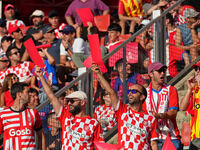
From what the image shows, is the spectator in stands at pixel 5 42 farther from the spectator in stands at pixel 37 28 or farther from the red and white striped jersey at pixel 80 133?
the red and white striped jersey at pixel 80 133

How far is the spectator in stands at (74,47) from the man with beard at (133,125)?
13.1 ft

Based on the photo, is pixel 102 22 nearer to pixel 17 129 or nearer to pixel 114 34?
pixel 114 34

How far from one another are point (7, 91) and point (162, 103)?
384cm

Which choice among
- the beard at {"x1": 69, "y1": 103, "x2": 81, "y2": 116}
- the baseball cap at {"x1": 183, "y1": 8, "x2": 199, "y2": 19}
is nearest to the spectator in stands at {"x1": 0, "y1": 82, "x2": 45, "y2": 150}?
the beard at {"x1": 69, "y1": 103, "x2": 81, "y2": 116}

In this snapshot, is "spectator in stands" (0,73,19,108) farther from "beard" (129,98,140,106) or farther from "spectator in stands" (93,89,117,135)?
"beard" (129,98,140,106)

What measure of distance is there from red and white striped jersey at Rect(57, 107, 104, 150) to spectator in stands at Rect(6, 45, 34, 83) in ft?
12.7

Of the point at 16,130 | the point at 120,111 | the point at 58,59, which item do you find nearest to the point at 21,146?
the point at 16,130

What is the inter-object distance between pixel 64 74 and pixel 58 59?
0.83 metres

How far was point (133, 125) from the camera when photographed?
26.6 feet

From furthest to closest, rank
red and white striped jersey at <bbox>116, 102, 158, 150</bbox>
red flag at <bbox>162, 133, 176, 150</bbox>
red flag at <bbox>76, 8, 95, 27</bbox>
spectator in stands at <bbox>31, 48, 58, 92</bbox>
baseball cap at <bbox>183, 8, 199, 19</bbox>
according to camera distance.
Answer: red flag at <bbox>76, 8, 95, 27</bbox>, spectator in stands at <bbox>31, 48, 58, 92</bbox>, baseball cap at <bbox>183, 8, 199, 19</bbox>, red flag at <bbox>162, 133, 176, 150</bbox>, red and white striped jersey at <bbox>116, 102, 158, 150</bbox>

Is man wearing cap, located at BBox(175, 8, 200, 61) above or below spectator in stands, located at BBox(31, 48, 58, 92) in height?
above

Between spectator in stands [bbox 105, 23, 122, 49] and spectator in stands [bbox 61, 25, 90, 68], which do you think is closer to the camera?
spectator in stands [bbox 105, 23, 122, 49]

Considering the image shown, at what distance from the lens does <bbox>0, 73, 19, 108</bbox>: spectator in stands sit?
37.0ft

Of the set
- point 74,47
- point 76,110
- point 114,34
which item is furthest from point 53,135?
point 74,47
